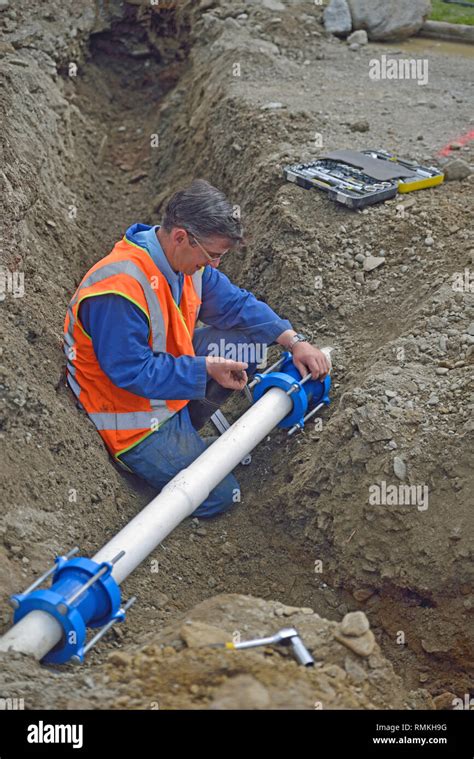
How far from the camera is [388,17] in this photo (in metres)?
8.89

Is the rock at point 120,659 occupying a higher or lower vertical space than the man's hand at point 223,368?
lower

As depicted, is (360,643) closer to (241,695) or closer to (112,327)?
(241,695)

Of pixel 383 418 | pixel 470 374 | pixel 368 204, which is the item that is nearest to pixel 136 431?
pixel 383 418

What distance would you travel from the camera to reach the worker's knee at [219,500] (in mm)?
4562

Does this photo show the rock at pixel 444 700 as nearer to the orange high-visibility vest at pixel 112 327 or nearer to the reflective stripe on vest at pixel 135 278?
the orange high-visibility vest at pixel 112 327

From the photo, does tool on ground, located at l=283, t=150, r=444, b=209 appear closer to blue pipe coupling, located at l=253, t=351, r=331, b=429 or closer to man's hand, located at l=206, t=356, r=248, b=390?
blue pipe coupling, located at l=253, t=351, r=331, b=429

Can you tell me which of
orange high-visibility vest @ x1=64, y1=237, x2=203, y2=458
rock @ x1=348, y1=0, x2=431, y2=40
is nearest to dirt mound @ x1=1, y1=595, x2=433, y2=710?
orange high-visibility vest @ x1=64, y1=237, x2=203, y2=458

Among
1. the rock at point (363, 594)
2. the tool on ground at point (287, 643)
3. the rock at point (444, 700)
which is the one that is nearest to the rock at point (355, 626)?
the tool on ground at point (287, 643)

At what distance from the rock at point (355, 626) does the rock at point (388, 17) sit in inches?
288

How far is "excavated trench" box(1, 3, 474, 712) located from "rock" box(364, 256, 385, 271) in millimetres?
94

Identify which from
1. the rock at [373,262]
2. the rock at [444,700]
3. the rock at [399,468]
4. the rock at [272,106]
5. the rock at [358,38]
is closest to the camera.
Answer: the rock at [444,700]

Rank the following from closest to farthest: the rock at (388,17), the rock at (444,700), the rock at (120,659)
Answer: the rock at (120,659)
the rock at (444,700)
the rock at (388,17)

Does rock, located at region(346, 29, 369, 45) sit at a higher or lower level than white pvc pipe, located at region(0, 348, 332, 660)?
higher

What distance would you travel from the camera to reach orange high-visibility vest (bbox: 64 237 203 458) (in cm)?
412
